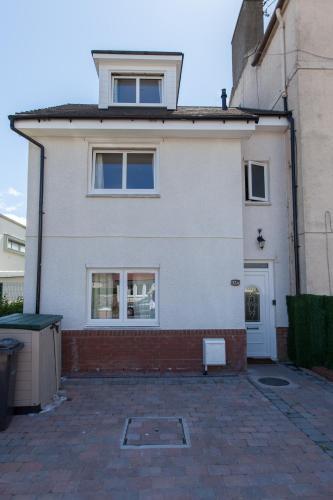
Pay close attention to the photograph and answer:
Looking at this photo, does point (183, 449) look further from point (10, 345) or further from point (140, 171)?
point (140, 171)

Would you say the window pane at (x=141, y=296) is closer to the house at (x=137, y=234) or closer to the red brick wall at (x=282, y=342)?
the house at (x=137, y=234)

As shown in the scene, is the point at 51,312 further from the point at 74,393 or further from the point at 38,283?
the point at 74,393

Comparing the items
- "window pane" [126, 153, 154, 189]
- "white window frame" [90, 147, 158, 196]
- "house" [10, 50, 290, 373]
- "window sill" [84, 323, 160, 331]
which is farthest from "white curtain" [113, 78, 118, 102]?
"window sill" [84, 323, 160, 331]

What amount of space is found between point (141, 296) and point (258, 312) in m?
2.97

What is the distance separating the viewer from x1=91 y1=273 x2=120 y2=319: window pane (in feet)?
25.4

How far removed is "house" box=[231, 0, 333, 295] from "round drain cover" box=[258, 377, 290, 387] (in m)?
2.10

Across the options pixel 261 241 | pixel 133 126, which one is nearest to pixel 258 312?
pixel 261 241

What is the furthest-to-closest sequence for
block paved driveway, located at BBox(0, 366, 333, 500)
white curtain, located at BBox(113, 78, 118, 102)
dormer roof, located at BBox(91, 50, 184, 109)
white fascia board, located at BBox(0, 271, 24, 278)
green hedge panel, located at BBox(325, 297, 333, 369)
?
white fascia board, located at BBox(0, 271, 24, 278)
white curtain, located at BBox(113, 78, 118, 102)
dormer roof, located at BBox(91, 50, 184, 109)
green hedge panel, located at BBox(325, 297, 333, 369)
block paved driveway, located at BBox(0, 366, 333, 500)

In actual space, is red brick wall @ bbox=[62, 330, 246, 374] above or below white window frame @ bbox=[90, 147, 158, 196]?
below

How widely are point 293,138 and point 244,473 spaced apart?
724 cm

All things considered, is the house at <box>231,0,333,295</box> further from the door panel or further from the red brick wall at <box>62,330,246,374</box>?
the red brick wall at <box>62,330,246,374</box>

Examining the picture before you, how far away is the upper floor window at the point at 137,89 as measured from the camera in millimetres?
9320

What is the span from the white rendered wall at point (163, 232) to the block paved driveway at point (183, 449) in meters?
1.93

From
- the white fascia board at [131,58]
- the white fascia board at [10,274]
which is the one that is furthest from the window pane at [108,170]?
the white fascia board at [10,274]
